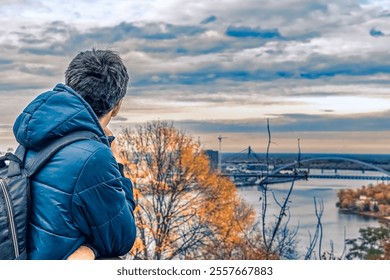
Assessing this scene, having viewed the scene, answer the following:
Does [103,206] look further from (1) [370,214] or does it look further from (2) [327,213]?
(2) [327,213]

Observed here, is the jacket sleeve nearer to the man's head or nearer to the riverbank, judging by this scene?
the man's head

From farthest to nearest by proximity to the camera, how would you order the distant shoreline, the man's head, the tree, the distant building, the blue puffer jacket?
the distant building
the tree
the distant shoreline
the man's head
the blue puffer jacket

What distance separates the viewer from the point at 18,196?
1.03m

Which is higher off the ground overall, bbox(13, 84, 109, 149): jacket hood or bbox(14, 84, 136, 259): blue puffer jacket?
bbox(13, 84, 109, 149): jacket hood

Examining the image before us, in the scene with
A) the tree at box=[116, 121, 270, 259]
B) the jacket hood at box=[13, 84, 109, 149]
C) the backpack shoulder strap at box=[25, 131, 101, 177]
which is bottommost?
the tree at box=[116, 121, 270, 259]

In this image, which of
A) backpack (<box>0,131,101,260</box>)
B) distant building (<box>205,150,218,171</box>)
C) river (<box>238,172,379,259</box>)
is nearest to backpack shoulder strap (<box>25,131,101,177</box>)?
backpack (<box>0,131,101,260</box>)

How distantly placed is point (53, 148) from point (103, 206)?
0.12 meters

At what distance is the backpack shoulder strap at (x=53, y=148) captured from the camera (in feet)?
3.32

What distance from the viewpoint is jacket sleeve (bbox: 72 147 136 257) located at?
1.01 meters

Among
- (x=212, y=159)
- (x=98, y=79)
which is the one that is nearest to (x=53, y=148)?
(x=98, y=79)

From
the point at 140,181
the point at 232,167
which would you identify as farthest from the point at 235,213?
the point at 140,181

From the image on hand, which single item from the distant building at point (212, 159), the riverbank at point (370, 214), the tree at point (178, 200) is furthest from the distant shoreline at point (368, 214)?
the distant building at point (212, 159)

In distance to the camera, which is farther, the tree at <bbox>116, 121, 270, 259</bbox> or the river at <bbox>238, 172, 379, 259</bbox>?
the tree at <bbox>116, 121, 270, 259</bbox>
